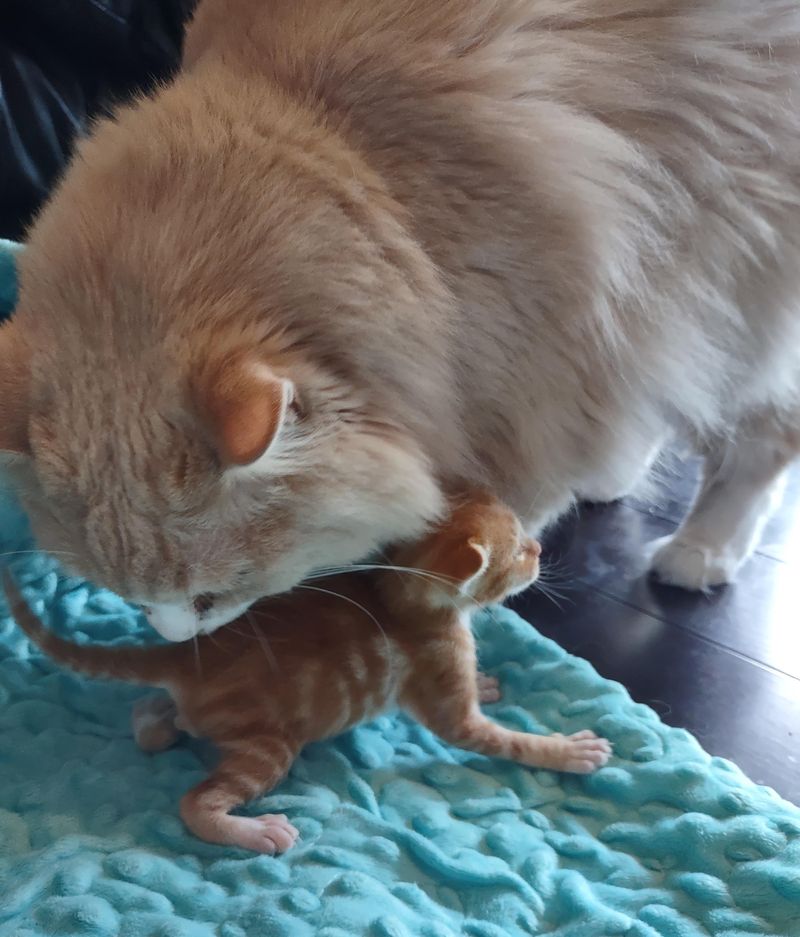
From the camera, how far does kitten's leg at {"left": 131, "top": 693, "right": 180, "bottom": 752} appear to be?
1080mm

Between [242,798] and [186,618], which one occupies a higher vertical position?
[186,618]

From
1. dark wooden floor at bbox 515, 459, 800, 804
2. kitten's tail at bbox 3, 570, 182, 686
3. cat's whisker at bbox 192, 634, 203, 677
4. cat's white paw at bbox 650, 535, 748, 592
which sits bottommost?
kitten's tail at bbox 3, 570, 182, 686

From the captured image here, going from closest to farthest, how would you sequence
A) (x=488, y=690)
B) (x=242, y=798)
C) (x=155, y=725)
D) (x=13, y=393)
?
(x=13, y=393)
(x=242, y=798)
(x=155, y=725)
(x=488, y=690)

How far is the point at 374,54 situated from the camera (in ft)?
3.05

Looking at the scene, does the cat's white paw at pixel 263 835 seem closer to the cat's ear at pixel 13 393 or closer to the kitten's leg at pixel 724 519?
the cat's ear at pixel 13 393

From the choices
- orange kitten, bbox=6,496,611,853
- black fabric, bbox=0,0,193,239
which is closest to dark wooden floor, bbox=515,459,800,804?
orange kitten, bbox=6,496,611,853

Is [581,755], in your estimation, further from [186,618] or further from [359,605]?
[186,618]

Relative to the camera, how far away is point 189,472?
2.64 feet

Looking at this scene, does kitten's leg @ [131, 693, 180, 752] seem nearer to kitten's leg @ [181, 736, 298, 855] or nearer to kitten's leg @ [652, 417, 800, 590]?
kitten's leg @ [181, 736, 298, 855]

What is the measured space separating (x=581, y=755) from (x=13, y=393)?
768mm

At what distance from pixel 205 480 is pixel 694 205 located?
2.15 ft

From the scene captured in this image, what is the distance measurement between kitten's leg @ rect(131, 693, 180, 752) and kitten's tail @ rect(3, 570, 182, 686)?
55mm

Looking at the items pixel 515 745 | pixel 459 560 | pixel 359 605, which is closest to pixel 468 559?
pixel 459 560

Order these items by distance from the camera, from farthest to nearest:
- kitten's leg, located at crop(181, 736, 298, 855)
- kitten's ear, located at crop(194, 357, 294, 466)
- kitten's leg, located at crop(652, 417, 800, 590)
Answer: kitten's leg, located at crop(652, 417, 800, 590) → kitten's leg, located at crop(181, 736, 298, 855) → kitten's ear, located at crop(194, 357, 294, 466)
